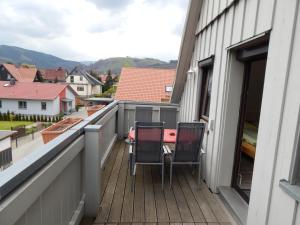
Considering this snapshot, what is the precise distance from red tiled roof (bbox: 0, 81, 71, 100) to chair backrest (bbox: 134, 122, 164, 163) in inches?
1226

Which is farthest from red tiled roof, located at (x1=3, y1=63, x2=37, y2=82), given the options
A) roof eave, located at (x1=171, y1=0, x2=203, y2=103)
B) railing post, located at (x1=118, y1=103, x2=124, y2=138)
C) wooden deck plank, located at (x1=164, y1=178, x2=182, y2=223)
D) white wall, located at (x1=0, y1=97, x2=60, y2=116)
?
wooden deck plank, located at (x1=164, y1=178, x2=182, y2=223)

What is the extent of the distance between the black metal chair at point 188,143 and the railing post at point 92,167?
3.88ft

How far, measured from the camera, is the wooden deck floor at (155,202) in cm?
245

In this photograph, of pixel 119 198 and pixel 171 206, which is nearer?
pixel 171 206

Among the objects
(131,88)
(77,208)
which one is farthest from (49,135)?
(131,88)

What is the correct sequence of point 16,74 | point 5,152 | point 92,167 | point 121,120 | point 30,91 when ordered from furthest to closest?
1. point 16,74
2. point 30,91
3. point 5,152
4. point 121,120
5. point 92,167

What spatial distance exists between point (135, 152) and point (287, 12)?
2.34 meters

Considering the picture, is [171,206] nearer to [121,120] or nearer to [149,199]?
[149,199]

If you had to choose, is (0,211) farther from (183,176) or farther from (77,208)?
(183,176)

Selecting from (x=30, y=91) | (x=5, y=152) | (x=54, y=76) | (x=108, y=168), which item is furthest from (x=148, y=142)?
(x=54, y=76)

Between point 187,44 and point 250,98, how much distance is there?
1.89 m

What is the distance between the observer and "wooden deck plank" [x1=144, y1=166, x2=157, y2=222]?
97.7 inches

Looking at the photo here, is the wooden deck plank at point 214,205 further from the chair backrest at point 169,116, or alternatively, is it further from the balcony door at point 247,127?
the chair backrest at point 169,116

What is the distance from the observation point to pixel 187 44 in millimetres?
4637
